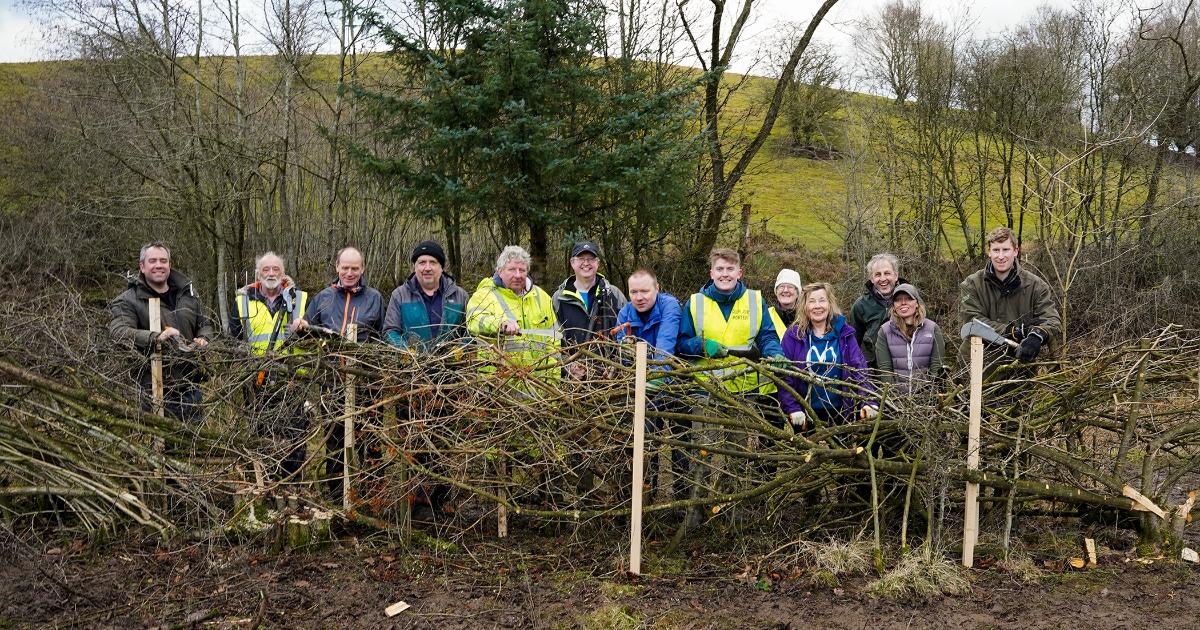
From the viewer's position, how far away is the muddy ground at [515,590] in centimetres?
422

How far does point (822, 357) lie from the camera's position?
17.4 feet

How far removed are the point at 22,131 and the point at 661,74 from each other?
1142 cm

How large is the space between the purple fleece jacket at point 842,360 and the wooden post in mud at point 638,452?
3.12 feet

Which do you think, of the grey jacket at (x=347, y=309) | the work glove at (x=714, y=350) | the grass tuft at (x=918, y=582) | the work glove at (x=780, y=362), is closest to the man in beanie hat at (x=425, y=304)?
the grey jacket at (x=347, y=309)

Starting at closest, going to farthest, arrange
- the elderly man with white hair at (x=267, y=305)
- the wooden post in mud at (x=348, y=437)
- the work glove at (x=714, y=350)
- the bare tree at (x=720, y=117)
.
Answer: the wooden post in mud at (x=348, y=437) → the work glove at (x=714, y=350) → the elderly man with white hair at (x=267, y=305) → the bare tree at (x=720, y=117)

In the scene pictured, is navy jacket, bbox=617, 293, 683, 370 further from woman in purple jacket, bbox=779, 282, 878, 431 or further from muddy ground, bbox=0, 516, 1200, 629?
muddy ground, bbox=0, 516, 1200, 629

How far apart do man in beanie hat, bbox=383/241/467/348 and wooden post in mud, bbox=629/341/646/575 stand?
141 cm

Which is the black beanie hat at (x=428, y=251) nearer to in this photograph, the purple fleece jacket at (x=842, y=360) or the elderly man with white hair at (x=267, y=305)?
the elderly man with white hair at (x=267, y=305)

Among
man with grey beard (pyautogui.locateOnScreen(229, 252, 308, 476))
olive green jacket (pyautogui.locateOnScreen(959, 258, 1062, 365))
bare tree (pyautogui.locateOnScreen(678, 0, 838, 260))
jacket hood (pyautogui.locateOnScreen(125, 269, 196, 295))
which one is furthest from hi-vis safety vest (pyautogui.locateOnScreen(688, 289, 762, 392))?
bare tree (pyautogui.locateOnScreen(678, 0, 838, 260))

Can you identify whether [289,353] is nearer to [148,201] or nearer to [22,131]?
[148,201]

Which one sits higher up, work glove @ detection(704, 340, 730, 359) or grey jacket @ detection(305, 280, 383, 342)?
grey jacket @ detection(305, 280, 383, 342)

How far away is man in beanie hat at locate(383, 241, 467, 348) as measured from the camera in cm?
560

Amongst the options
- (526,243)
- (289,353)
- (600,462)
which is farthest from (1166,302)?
(289,353)

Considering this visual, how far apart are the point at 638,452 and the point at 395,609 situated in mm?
1437
